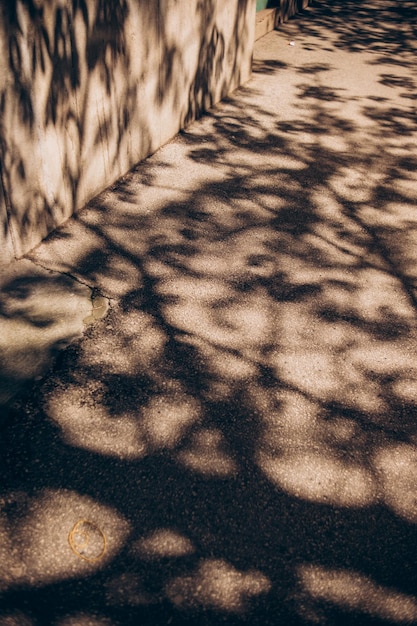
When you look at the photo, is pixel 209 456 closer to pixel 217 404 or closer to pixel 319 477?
pixel 217 404

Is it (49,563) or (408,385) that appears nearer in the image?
(49,563)

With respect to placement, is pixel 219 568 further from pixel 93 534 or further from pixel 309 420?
pixel 309 420

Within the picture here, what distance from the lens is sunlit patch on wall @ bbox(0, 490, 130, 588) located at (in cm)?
263

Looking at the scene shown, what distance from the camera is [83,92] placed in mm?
4797

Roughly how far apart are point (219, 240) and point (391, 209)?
178 centimetres

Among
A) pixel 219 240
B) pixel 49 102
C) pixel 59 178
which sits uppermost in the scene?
pixel 49 102

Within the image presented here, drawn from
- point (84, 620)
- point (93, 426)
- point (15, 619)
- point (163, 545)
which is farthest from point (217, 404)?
point (15, 619)

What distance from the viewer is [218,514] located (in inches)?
114

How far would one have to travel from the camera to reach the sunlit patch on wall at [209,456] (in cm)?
309

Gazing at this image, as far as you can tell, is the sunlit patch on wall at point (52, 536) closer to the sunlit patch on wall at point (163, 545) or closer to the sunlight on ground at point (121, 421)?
the sunlit patch on wall at point (163, 545)

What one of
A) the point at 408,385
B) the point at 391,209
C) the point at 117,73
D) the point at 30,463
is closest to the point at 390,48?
the point at 391,209

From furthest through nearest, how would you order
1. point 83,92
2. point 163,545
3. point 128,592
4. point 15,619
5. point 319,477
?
point 83,92, point 319,477, point 163,545, point 128,592, point 15,619

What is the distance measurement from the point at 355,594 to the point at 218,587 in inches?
24.2

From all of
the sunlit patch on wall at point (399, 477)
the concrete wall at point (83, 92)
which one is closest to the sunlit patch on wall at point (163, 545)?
the sunlit patch on wall at point (399, 477)
